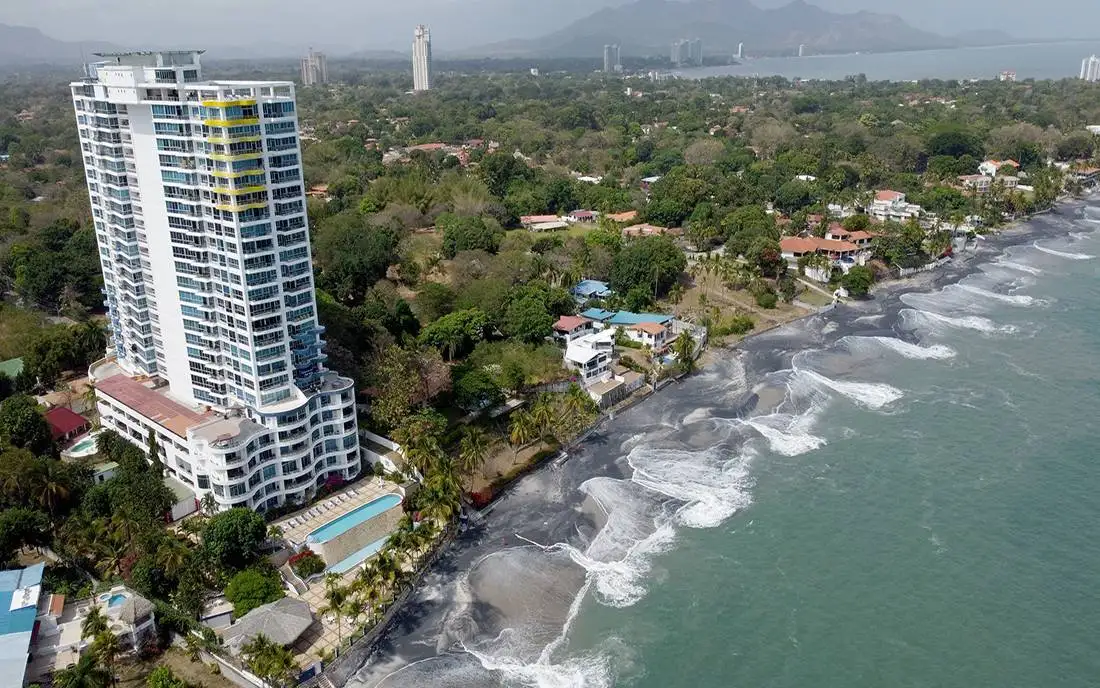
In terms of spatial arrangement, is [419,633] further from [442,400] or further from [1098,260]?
[1098,260]

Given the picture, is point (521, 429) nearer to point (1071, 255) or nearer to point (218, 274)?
point (218, 274)

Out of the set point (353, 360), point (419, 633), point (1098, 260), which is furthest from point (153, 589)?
point (1098, 260)

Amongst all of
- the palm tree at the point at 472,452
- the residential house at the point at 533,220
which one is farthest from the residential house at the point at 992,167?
the palm tree at the point at 472,452

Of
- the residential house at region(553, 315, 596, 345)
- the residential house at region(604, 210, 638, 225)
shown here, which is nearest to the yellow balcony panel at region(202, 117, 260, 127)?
the residential house at region(553, 315, 596, 345)

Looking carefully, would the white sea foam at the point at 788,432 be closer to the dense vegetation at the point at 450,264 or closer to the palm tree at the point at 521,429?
the dense vegetation at the point at 450,264

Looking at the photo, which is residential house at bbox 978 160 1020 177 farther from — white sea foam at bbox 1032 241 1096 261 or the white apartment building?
the white apartment building

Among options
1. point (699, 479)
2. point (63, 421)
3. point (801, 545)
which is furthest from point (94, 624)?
point (801, 545)
